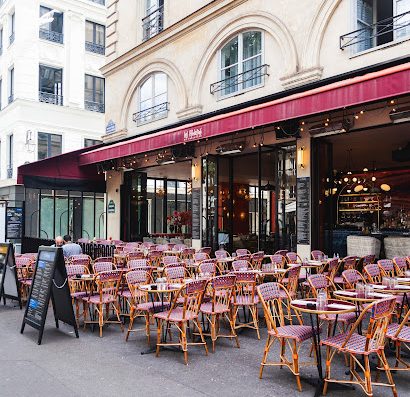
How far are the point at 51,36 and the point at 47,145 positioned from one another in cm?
605

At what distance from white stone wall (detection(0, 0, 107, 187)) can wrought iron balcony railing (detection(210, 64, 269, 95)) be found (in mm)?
13747

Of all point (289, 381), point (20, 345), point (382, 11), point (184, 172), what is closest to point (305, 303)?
point (289, 381)

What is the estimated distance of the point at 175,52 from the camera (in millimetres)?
15281

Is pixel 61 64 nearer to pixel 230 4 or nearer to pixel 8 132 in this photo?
pixel 8 132

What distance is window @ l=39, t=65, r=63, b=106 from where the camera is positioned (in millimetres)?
24609

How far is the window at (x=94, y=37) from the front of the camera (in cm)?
2659

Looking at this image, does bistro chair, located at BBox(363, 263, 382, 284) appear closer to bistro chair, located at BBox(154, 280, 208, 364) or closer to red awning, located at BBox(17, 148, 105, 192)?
bistro chair, located at BBox(154, 280, 208, 364)

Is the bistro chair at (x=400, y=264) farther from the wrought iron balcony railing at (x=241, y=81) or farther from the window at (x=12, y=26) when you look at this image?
the window at (x=12, y=26)

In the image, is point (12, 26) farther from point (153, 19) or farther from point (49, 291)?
point (49, 291)

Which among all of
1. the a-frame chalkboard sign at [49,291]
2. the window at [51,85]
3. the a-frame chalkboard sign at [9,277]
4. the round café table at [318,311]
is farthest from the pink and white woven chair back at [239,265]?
the window at [51,85]

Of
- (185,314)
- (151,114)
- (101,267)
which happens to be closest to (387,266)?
(185,314)

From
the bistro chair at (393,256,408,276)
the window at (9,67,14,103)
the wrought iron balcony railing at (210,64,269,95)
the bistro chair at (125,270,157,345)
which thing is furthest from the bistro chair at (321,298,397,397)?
the window at (9,67,14,103)

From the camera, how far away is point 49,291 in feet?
22.3

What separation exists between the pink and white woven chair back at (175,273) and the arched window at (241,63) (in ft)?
21.1
